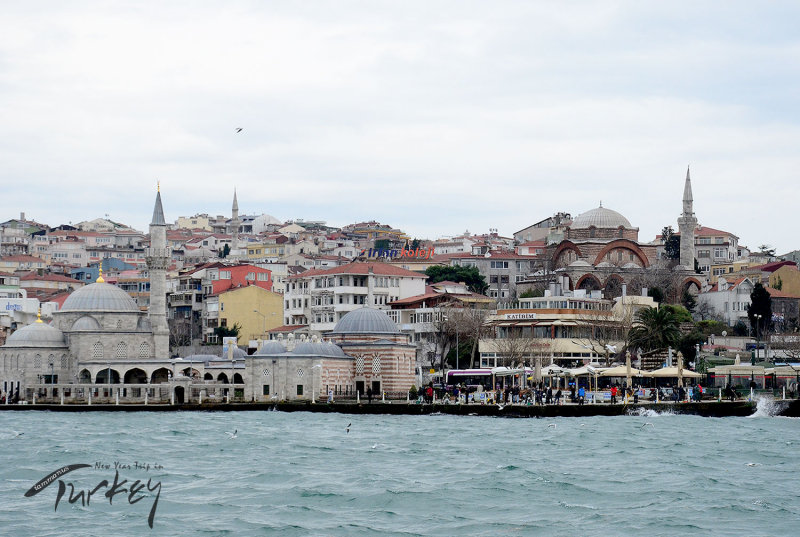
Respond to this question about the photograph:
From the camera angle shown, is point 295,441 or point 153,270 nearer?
point 295,441

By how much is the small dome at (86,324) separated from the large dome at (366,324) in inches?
412

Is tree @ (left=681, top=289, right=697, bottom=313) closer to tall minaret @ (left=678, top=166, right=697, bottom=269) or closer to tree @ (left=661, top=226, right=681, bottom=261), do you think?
tall minaret @ (left=678, top=166, right=697, bottom=269)

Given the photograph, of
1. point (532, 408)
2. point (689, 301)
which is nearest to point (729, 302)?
point (689, 301)

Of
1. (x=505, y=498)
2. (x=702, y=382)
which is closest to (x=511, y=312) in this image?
(x=702, y=382)

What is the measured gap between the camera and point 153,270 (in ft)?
197

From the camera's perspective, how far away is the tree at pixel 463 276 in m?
83.5

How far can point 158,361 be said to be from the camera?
2247 inches

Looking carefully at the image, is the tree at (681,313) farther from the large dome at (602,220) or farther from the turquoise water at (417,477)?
the turquoise water at (417,477)

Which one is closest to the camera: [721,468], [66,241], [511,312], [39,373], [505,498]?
[505,498]

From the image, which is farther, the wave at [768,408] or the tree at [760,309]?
the tree at [760,309]

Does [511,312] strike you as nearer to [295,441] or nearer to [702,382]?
[702,382]

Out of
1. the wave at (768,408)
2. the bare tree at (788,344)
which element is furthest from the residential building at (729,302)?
the wave at (768,408)

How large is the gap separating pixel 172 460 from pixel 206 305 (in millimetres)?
49973

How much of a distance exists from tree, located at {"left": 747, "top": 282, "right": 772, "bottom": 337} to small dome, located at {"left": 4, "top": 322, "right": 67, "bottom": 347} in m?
35.5
